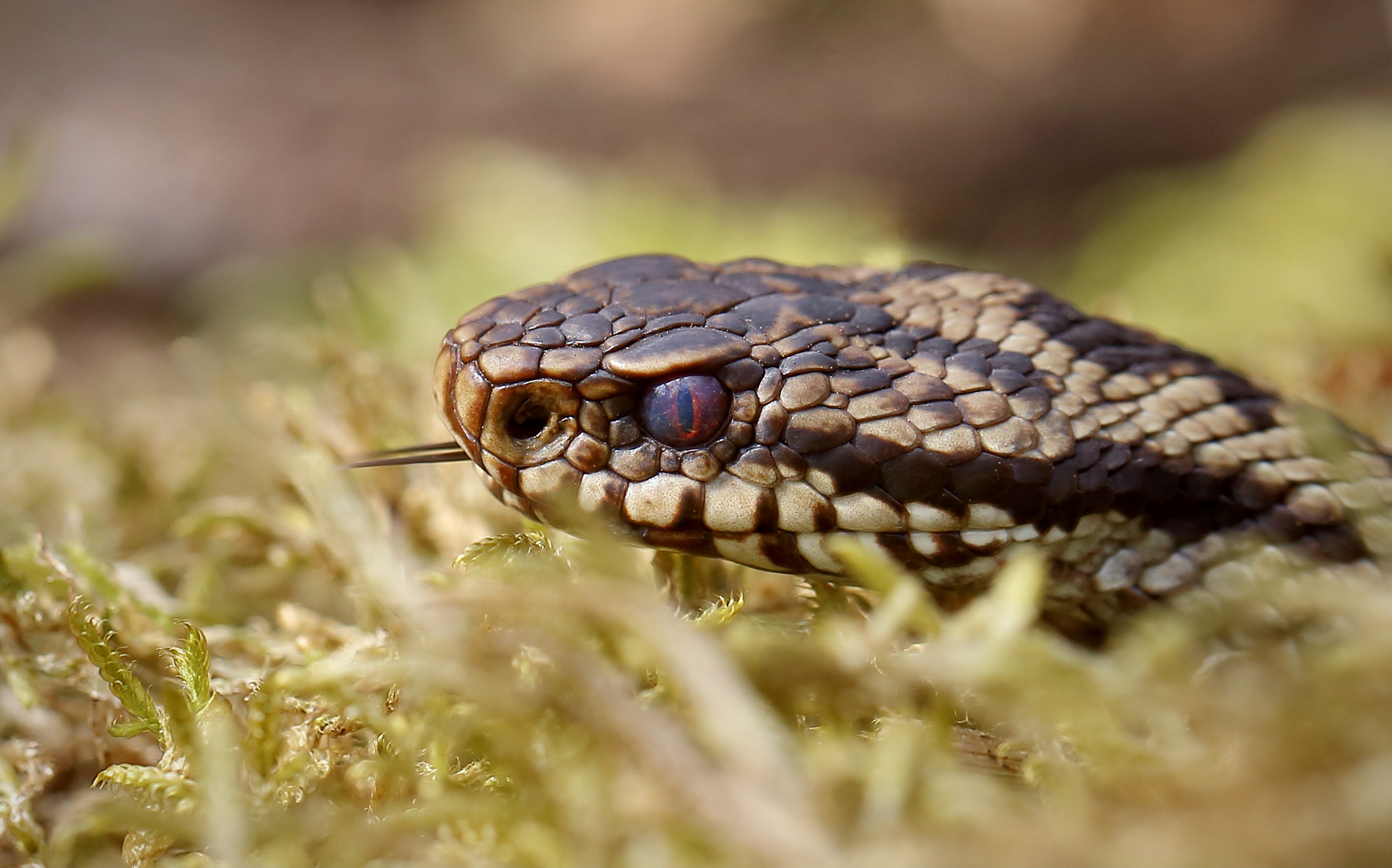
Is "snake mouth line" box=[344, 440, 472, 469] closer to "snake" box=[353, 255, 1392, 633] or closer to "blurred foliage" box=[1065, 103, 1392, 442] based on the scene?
"snake" box=[353, 255, 1392, 633]

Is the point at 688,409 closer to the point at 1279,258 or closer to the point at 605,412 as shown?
the point at 605,412

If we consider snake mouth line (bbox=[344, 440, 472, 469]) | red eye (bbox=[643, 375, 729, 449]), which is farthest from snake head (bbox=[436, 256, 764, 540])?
snake mouth line (bbox=[344, 440, 472, 469])

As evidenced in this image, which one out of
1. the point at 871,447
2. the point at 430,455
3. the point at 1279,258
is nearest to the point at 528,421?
the point at 430,455

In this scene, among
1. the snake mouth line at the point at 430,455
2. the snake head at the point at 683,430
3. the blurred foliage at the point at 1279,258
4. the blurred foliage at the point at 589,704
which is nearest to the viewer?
the blurred foliage at the point at 589,704

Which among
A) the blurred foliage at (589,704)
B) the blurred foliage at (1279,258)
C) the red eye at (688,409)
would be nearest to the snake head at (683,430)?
the red eye at (688,409)

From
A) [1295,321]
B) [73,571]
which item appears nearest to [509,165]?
[1295,321]

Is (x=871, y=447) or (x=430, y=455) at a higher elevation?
(x=871, y=447)

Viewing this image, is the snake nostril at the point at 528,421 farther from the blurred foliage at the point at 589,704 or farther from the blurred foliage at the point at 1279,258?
the blurred foliage at the point at 1279,258
